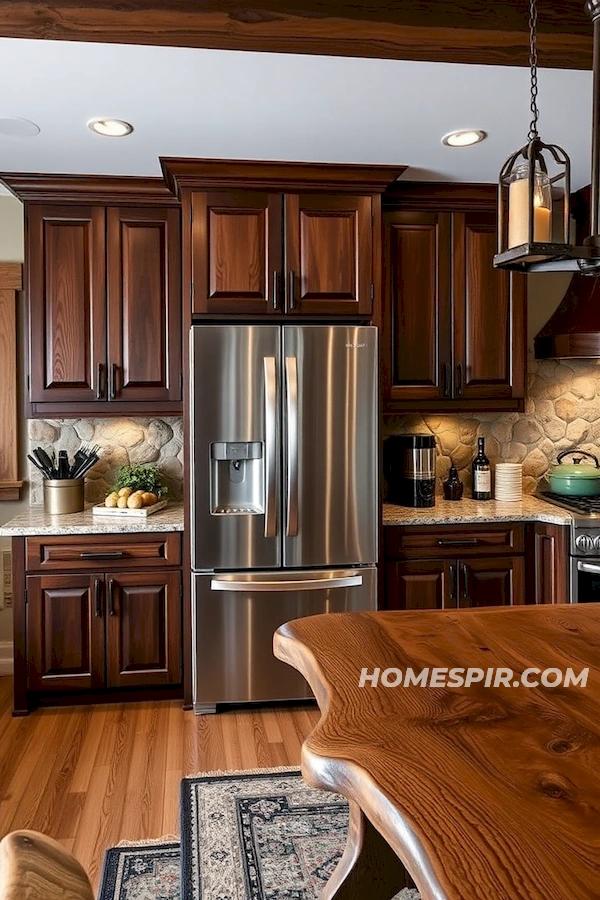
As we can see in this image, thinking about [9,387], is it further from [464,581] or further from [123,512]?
[464,581]

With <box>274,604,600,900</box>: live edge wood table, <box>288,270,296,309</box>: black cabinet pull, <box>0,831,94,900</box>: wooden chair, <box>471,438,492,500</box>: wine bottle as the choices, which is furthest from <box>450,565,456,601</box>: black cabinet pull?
<box>0,831,94,900</box>: wooden chair

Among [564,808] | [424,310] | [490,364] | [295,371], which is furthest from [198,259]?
[564,808]

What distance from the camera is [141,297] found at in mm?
3686

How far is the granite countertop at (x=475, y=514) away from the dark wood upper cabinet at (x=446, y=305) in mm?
538

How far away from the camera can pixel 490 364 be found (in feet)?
12.8

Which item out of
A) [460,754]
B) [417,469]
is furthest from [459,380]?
[460,754]

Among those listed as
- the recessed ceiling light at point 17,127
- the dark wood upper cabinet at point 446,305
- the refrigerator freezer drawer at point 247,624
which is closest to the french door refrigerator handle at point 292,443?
the refrigerator freezer drawer at point 247,624

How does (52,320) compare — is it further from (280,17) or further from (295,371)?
(280,17)

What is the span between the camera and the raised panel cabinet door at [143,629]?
138 inches

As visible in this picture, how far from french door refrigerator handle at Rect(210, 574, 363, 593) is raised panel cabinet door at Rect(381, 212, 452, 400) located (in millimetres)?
961

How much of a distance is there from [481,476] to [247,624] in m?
1.53

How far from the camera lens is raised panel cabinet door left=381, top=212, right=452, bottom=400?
150 inches

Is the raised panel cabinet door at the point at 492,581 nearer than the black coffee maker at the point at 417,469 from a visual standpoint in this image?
Yes

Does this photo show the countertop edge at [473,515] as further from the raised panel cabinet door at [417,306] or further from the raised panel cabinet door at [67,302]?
the raised panel cabinet door at [67,302]
